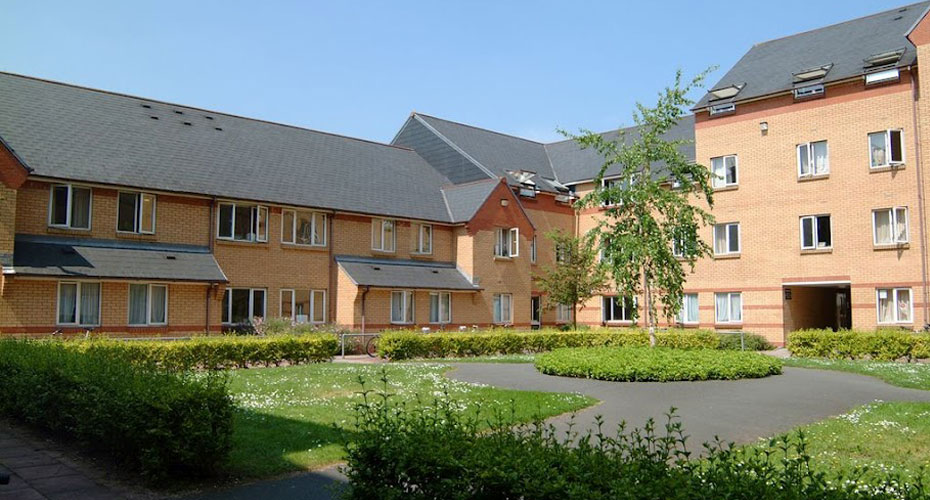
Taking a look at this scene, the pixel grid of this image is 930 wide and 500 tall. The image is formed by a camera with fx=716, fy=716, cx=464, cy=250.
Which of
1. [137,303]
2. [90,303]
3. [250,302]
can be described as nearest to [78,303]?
[90,303]

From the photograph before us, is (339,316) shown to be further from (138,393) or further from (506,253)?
(138,393)

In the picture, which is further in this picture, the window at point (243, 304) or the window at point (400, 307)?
the window at point (400, 307)

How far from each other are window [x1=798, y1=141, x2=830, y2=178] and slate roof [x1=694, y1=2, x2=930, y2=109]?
8.97ft

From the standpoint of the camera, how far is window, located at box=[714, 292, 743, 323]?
1304 inches

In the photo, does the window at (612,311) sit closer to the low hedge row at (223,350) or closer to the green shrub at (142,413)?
the low hedge row at (223,350)

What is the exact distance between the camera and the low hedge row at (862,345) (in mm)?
22797

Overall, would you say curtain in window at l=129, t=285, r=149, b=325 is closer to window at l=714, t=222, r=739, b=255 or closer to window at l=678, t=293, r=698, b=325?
window at l=678, t=293, r=698, b=325

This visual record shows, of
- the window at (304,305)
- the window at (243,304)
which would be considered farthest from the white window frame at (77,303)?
the window at (304,305)

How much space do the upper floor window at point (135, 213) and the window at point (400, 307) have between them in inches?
410

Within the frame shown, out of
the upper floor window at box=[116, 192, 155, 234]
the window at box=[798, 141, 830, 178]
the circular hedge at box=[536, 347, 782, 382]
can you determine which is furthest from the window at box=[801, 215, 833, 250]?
the upper floor window at box=[116, 192, 155, 234]

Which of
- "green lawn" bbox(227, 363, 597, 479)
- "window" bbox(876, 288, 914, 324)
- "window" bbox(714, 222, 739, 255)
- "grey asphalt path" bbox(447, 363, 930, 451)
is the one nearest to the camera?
"green lawn" bbox(227, 363, 597, 479)

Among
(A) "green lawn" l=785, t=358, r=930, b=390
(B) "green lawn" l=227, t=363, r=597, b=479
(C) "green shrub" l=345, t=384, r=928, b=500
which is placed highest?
(C) "green shrub" l=345, t=384, r=928, b=500

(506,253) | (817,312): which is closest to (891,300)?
(817,312)

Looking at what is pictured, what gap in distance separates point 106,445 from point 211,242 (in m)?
19.1
